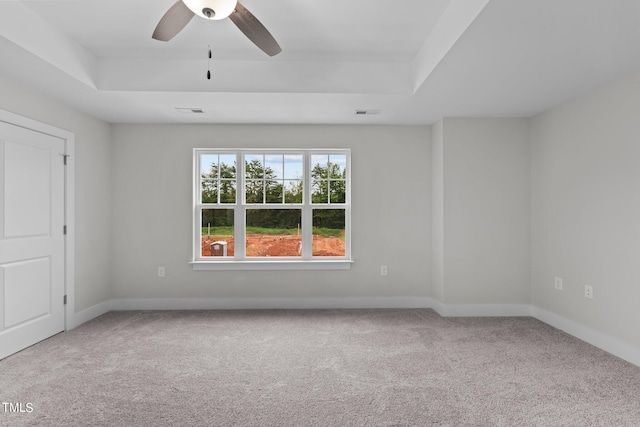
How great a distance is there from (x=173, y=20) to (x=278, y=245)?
9.88ft

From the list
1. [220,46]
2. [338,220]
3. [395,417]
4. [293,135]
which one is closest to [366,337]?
[395,417]

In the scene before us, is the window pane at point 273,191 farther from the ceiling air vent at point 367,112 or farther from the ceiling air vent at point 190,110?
the ceiling air vent at point 367,112

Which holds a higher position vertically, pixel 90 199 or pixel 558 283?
pixel 90 199

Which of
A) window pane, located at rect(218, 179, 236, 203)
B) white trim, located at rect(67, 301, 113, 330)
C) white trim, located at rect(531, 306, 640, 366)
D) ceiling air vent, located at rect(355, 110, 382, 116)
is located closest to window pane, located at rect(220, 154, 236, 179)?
window pane, located at rect(218, 179, 236, 203)

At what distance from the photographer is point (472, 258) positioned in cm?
427

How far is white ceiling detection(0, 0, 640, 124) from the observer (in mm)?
2295

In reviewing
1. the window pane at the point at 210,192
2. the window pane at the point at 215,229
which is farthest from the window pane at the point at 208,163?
the window pane at the point at 215,229

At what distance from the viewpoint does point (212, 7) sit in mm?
2020

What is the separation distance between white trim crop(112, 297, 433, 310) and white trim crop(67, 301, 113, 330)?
92 millimetres

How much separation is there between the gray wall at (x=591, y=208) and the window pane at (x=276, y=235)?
2859mm

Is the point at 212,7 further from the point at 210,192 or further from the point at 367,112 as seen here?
the point at 210,192

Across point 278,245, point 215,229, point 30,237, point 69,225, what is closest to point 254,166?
point 215,229

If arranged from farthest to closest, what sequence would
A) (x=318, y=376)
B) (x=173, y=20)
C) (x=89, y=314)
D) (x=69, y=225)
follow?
(x=89, y=314) < (x=69, y=225) < (x=318, y=376) < (x=173, y=20)

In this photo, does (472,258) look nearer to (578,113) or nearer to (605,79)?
(578,113)
